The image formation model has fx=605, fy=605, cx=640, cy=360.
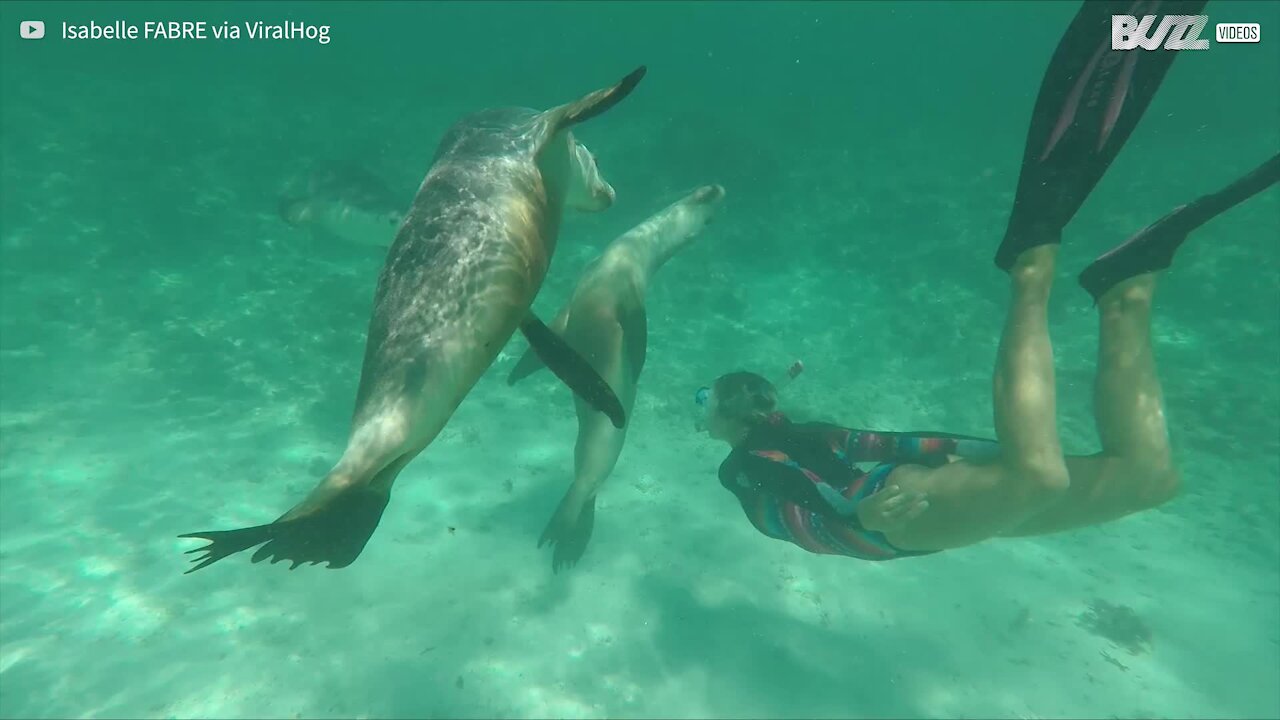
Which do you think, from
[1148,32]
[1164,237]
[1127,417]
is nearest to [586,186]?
[1148,32]

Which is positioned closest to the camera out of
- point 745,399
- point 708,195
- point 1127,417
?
point 1127,417

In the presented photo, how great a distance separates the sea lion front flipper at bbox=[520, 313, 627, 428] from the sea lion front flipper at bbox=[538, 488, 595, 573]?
164 inches

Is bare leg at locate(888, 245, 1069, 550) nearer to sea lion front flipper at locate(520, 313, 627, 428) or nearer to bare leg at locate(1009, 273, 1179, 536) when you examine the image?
bare leg at locate(1009, 273, 1179, 536)

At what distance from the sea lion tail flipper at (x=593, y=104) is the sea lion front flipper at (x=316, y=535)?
5.86ft

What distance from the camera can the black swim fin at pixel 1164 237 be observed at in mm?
3928

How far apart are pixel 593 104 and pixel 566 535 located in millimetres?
5511

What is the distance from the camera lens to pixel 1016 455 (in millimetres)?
4414

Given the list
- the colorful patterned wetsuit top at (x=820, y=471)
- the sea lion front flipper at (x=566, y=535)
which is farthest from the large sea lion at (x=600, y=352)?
the colorful patterned wetsuit top at (x=820, y=471)

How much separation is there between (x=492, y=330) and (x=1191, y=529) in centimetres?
1173

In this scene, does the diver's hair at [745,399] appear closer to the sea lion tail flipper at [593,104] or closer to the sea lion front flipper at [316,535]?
the sea lion tail flipper at [593,104]

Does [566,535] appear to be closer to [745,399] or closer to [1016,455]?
[745,399]

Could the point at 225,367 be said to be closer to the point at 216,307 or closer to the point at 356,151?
the point at 216,307

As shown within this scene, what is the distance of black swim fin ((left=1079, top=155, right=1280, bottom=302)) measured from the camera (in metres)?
3.93

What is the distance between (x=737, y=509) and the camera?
28.1 feet
